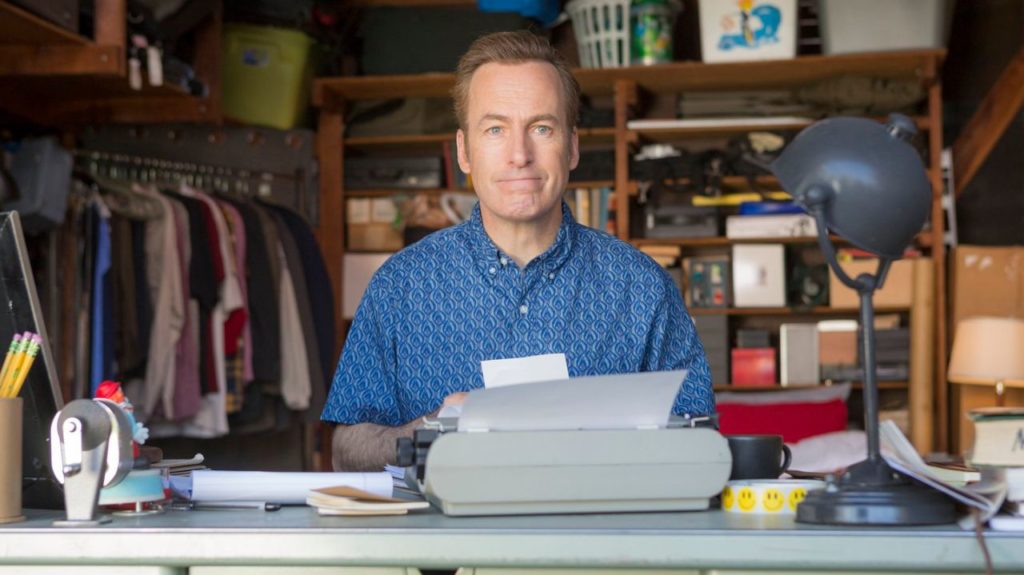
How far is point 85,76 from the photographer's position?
4.36 metres

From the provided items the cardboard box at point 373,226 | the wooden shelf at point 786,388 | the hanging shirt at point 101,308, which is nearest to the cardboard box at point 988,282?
the wooden shelf at point 786,388

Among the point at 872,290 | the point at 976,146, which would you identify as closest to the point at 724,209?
the point at 976,146

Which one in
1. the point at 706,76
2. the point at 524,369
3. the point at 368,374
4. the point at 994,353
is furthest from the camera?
the point at 706,76

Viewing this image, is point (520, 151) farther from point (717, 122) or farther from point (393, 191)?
point (393, 191)

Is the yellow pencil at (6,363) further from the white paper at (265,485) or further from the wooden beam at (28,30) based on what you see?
the wooden beam at (28,30)

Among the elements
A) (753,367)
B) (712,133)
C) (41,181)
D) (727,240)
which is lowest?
(753,367)

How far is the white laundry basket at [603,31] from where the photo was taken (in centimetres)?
582

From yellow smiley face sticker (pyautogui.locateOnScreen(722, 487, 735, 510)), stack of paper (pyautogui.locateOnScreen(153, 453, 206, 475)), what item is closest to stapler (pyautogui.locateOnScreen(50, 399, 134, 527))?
stack of paper (pyautogui.locateOnScreen(153, 453, 206, 475))

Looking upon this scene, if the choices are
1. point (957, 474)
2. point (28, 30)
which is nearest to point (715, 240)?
point (28, 30)

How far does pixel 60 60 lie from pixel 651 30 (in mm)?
2711

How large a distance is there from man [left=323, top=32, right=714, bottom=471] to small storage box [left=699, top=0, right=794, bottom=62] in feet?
11.9

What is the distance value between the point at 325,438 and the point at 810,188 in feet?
16.0

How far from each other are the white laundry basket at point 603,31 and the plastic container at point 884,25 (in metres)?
0.88

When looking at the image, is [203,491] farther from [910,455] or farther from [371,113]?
[371,113]
